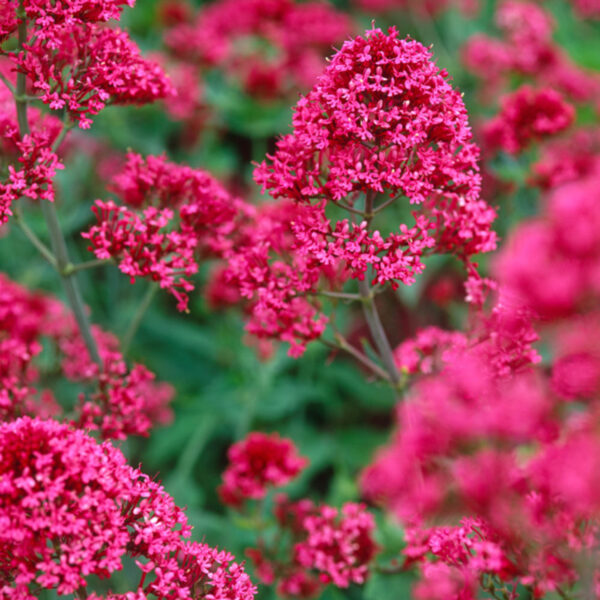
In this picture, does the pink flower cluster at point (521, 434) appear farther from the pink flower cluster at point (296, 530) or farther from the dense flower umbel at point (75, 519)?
the dense flower umbel at point (75, 519)

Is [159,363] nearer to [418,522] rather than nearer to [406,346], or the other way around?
[406,346]

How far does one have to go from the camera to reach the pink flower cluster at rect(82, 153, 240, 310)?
2.58 m

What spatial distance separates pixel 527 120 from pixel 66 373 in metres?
2.56

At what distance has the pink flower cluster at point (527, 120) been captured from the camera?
3709 mm

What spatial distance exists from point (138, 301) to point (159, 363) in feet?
1.49

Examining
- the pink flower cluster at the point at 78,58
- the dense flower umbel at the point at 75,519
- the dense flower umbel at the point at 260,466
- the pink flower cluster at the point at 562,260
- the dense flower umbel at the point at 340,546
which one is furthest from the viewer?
the dense flower umbel at the point at 260,466

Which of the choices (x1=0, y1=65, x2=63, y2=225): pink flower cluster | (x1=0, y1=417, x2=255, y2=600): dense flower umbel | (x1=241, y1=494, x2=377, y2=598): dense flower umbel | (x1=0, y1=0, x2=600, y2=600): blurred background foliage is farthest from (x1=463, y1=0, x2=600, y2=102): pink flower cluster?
(x1=0, y1=417, x2=255, y2=600): dense flower umbel

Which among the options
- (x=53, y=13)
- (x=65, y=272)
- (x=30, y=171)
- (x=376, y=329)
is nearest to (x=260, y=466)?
(x=376, y=329)

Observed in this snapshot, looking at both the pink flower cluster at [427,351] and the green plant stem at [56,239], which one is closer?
the green plant stem at [56,239]

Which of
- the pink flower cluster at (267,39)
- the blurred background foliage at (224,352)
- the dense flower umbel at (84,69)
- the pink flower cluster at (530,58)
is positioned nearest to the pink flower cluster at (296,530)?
the blurred background foliage at (224,352)

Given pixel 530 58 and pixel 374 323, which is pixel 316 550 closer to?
pixel 374 323

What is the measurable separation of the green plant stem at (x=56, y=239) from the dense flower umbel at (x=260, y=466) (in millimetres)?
733

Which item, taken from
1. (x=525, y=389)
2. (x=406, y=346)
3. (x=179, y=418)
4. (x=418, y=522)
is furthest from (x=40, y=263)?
(x=525, y=389)

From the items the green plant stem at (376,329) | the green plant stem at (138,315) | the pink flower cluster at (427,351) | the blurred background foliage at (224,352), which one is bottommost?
the blurred background foliage at (224,352)
